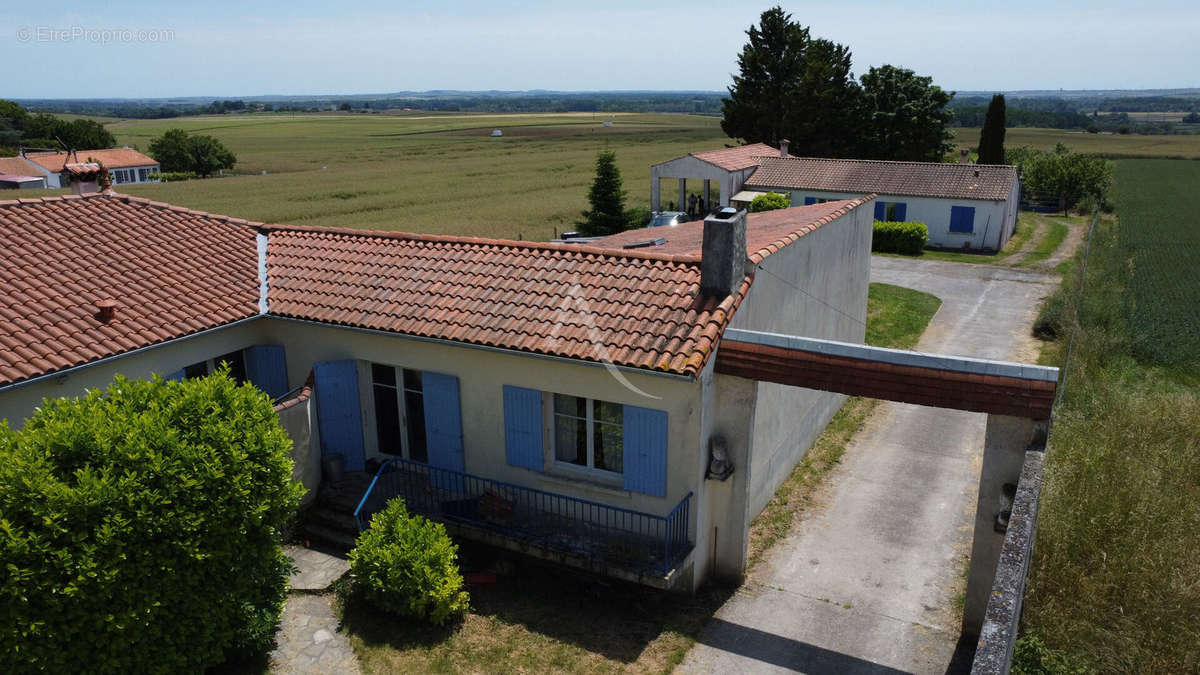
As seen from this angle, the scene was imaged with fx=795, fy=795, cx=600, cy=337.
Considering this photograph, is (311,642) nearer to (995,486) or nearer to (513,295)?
(513,295)

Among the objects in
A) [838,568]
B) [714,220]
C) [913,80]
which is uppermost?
[913,80]

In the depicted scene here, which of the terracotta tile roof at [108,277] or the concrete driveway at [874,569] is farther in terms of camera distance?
the terracotta tile roof at [108,277]

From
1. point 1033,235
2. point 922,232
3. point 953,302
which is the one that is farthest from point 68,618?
point 1033,235

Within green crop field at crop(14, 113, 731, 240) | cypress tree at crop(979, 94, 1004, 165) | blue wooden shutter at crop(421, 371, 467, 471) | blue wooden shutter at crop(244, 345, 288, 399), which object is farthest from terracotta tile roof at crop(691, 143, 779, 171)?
blue wooden shutter at crop(421, 371, 467, 471)

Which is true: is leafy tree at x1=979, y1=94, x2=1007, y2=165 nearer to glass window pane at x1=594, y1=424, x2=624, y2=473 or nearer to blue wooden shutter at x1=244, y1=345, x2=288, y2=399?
glass window pane at x1=594, y1=424, x2=624, y2=473

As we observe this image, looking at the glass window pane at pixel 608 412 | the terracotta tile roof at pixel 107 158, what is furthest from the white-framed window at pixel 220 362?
the terracotta tile roof at pixel 107 158

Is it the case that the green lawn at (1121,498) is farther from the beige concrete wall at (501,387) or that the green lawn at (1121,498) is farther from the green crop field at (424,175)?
the green crop field at (424,175)

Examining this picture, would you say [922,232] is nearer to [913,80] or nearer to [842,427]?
[913,80]

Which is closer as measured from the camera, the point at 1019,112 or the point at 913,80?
the point at 913,80

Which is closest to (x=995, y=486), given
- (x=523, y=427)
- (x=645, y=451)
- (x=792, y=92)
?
(x=645, y=451)
